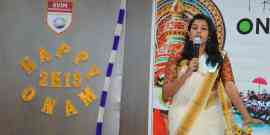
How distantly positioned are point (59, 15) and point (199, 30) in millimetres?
580

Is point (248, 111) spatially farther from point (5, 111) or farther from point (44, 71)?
point (5, 111)

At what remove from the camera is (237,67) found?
1.79 meters

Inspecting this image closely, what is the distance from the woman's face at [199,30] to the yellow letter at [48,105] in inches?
24.6

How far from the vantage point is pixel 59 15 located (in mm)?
1827

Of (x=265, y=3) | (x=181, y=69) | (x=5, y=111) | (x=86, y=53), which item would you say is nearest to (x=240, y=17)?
(x=265, y=3)

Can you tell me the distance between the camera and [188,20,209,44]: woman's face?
182 cm

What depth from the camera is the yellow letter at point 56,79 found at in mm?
1804

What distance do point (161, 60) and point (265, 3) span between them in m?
0.48

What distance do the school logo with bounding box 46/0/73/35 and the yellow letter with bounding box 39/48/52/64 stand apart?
0.09m

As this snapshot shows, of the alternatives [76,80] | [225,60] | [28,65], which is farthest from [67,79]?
[225,60]

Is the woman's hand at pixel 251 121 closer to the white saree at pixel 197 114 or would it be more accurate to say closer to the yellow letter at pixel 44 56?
the white saree at pixel 197 114

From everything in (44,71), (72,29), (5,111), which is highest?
(72,29)

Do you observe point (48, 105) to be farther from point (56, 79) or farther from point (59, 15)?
point (59, 15)

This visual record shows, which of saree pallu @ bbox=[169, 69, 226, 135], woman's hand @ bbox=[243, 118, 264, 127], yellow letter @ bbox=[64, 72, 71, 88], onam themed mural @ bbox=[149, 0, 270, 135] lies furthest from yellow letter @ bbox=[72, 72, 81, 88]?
woman's hand @ bbox=[243, 118, 264, 127]
